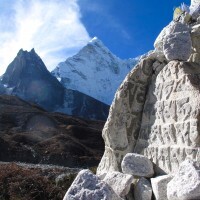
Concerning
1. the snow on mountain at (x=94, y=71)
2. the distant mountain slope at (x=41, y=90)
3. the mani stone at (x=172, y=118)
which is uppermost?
the snow on mountain at (x=94, y=71)

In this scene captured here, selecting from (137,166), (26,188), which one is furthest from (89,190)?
(26,188)

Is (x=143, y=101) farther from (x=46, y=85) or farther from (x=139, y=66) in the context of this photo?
(x=46, y=85)

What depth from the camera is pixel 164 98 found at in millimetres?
5891

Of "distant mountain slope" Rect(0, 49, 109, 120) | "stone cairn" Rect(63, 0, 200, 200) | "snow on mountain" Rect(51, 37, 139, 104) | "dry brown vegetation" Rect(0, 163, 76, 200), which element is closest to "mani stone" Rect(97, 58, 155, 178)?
"stone cairn" Rect(63, 0, 200, 200)

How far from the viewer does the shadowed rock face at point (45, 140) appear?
107ft

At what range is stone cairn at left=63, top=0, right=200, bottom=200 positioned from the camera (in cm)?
502

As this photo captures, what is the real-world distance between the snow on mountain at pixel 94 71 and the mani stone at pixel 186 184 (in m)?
143

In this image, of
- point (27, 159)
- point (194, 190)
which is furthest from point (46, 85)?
point (194, 190)

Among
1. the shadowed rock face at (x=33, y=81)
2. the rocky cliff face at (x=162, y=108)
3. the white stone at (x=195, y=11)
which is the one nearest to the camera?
the rocky cliff face at (x=162, y=108)

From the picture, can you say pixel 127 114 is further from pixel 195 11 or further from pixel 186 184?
pixel 195 11

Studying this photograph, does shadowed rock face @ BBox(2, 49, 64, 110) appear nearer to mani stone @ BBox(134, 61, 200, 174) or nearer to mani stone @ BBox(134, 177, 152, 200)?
mani stone @ BBox(134, 61, 200, 174)

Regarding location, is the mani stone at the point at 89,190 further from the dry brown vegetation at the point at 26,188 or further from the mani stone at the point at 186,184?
the dry brown vegetation at the point at 26,188

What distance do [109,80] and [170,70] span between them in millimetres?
163010

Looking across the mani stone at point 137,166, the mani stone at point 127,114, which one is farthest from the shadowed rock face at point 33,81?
the mani stone at point 137,166
